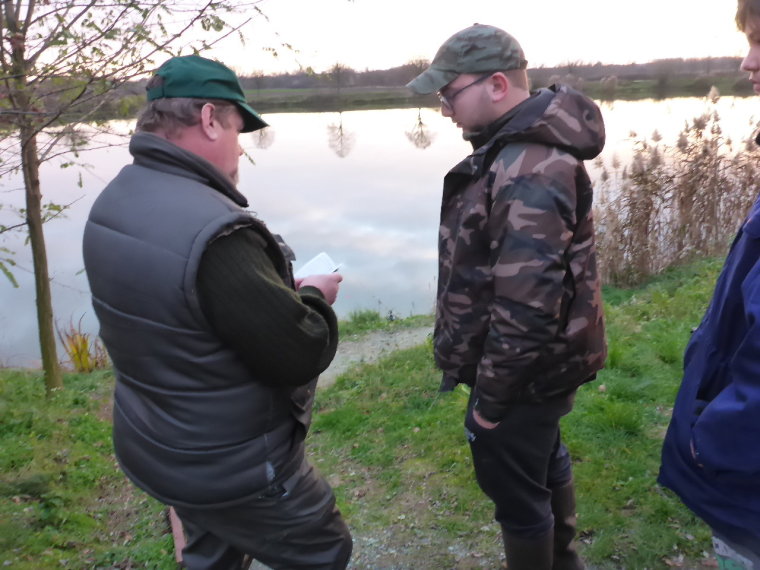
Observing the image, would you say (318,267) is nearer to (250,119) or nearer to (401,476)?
(250,119)

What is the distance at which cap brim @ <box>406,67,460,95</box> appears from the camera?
2.27m

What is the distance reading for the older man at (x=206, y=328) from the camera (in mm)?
1716

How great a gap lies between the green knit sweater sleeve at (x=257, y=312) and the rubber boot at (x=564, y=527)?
134 cm

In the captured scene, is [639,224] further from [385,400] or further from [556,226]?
[556,226]

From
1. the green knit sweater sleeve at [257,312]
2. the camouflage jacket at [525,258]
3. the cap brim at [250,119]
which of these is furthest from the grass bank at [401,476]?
the cap brim at [250,119]

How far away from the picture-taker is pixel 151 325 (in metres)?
1.76

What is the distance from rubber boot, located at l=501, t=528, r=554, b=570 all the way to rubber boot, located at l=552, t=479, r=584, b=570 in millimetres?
222

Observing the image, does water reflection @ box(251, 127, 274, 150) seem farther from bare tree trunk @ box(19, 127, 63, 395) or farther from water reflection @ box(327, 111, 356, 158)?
water reflection @ box(327, 111, 356, 158)

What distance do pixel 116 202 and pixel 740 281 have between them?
1.59 m

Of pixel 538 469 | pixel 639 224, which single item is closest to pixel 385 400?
pixel 538 469

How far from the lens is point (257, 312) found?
5.69 ft

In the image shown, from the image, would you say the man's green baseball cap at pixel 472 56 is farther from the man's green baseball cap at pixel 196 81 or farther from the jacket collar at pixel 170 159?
the jacket collar at pixel 170 159

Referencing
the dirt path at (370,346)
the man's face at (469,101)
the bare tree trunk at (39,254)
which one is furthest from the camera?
the dirt path at (370,346)

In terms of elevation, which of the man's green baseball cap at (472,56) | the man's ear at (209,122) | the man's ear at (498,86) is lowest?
the man's ear at (209,122)
